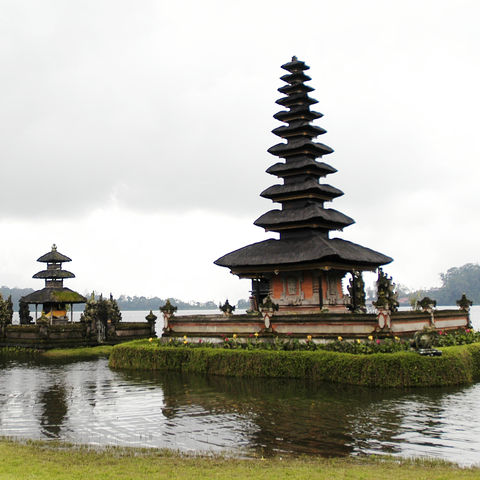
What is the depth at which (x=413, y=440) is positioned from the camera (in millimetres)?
13500

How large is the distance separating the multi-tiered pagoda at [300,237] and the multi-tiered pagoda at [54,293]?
2479cm

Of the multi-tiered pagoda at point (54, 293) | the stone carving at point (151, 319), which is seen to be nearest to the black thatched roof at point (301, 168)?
the stone carving at point (151, 319)

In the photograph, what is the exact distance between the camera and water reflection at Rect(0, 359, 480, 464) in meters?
13.4

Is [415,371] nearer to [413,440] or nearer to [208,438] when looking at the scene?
[413,440]

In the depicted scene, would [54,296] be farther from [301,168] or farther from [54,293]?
[301,168]

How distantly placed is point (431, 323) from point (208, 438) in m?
18.0

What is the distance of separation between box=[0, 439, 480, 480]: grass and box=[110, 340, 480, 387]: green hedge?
1049 cm

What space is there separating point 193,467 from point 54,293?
4773 centimetres

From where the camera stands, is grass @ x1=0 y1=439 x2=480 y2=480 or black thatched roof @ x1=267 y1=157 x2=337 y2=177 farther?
black thatched roof @ x1=267 y1=157 x2=337 y2=177

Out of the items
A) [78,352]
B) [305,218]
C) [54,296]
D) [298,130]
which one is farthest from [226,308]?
[54,296]

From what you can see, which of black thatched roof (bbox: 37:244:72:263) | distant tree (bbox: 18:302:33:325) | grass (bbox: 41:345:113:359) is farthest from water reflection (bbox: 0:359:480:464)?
distant tree (bbox: 18:302:33:325)

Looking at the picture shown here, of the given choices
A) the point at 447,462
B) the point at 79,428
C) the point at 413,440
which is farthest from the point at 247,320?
the point at 447,462

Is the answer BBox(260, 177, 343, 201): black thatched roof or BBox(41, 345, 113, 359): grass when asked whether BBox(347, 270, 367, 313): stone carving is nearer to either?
BBox(260, 177, 343, 201): black thatched roof

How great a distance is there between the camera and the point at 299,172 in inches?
1501
